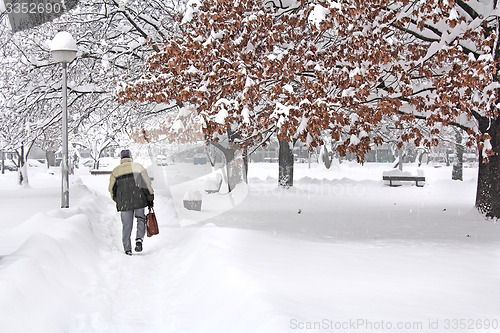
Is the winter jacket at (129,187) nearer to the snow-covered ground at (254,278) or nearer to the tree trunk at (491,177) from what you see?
the snow-covered ground at (254,278)

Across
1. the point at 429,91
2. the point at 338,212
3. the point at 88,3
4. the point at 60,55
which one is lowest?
the point at 338,212

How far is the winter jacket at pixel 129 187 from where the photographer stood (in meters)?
8.56

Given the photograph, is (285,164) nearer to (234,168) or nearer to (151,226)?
(234,168)

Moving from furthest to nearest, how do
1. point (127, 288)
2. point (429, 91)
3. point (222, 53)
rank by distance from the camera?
point (429, 91)
point (222, 53)
point (127, 288)

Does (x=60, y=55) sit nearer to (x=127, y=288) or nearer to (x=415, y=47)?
(x=127, y=288)

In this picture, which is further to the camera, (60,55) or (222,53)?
(60,55)

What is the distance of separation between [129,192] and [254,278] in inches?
160

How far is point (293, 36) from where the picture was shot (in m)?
9.71

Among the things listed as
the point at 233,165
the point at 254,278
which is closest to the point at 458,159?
the point at 233,165

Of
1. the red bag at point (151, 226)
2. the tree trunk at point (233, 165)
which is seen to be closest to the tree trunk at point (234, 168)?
the tree trunk at point (233, 165)

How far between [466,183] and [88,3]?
2150cm

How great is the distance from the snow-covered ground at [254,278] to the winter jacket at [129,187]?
3.03ft

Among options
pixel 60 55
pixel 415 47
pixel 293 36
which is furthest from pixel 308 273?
Result: pixel 60 55

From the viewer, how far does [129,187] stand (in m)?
8.61
